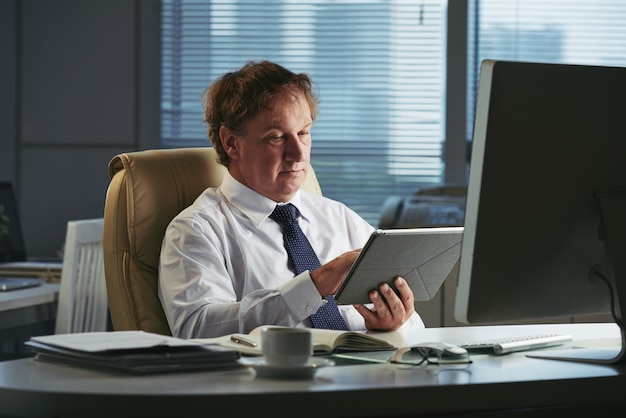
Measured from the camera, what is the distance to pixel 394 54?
182 inches

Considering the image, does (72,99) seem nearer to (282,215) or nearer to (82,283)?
(82,283)

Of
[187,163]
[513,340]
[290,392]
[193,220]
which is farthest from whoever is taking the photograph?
[187,163]

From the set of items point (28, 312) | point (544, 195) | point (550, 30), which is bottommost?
point (28, 312)

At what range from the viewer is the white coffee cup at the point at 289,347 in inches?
50.4

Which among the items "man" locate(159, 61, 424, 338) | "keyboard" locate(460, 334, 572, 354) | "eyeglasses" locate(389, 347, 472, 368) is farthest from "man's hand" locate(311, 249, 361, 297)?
"eyeglasses" locate(389, 347, 472, 368)

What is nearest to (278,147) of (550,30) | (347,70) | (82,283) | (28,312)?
(28,312)

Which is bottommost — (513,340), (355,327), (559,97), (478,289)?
(355,327)

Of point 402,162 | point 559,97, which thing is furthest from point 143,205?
point 402,162

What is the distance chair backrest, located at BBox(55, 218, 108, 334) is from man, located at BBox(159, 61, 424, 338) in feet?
3.13

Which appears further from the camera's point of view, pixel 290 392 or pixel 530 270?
pixel 530 270

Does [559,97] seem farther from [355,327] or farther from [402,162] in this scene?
[402,162]

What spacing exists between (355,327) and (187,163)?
565 millimetres

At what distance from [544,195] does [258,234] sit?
0.95 meters

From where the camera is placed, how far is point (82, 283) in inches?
127
